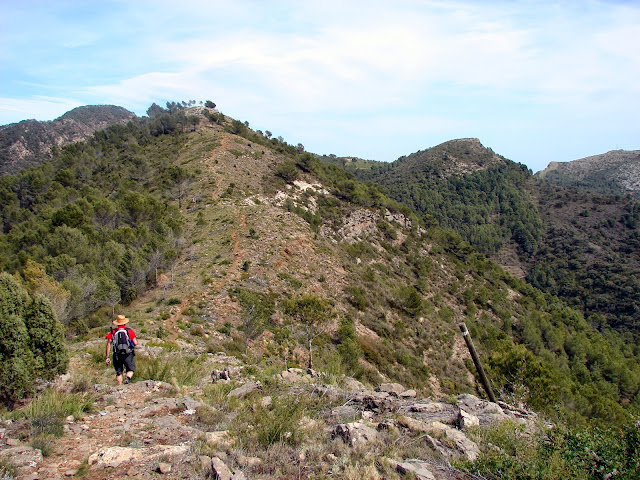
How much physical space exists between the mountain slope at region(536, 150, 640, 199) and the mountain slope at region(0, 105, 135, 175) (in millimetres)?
198167

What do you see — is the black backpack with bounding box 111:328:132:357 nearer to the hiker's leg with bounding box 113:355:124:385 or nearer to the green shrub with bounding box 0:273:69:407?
the hiker's leg with bounding box 113:355:124:385

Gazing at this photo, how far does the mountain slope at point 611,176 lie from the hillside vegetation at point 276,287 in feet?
442

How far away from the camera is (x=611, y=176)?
170 m

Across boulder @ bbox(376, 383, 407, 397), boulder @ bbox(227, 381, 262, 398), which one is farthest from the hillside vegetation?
boulder @ bbox(376, 383, 407, 397)

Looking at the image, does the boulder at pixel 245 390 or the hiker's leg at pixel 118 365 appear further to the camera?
the hiker's leg at pixel 118 365

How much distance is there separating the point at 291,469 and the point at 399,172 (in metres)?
131

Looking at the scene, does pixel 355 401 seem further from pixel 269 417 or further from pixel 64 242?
pixel 64 242

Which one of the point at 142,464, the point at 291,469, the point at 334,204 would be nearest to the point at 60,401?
the point at 142,464

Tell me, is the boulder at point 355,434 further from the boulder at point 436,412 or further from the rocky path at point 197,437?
the boulder at point 436,412

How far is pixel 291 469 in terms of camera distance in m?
5.06

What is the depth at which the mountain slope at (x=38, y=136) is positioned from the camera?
86.6m

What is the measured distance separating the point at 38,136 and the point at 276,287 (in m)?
119

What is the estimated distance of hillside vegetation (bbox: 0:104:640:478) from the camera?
12.2 m

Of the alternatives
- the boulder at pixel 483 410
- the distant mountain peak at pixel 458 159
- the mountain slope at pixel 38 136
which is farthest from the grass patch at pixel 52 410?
the distant mountain peak at pixel 458 159
